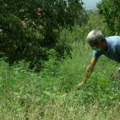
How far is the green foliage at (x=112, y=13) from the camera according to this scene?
19.3 metres

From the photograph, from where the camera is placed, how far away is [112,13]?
19719 mm

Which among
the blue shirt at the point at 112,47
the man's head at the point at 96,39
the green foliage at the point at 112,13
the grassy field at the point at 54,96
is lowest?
the green foliage at the point at 112,13

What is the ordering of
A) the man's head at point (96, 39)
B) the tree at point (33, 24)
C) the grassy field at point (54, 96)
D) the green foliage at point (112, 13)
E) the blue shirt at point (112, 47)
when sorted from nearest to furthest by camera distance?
the grassy field at point (54, 96)
the man's head at point (96, 39)
the blue shirt at point (112, 47)
the tree at point (33, 24)
the green foliage at point (112, 13)

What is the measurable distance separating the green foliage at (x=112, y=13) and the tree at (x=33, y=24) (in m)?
5.14

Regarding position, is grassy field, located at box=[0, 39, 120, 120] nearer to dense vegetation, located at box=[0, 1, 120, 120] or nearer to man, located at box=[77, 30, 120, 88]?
dense vegetation, located at box=[0, 1, 120, 120]

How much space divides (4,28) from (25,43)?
0.61 meters

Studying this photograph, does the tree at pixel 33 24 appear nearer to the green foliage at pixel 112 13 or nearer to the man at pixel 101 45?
the green foliage at pixel 112 13

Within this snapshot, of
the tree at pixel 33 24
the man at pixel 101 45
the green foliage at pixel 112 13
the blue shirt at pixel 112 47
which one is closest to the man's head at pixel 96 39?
the man at pixel 101 45

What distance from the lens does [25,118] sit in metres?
5.80

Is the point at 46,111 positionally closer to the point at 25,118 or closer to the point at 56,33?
the point at 25,118

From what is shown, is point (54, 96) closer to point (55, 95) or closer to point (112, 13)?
point (55, 95)

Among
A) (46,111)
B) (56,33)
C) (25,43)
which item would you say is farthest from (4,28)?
(46,111)

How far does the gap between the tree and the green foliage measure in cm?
514

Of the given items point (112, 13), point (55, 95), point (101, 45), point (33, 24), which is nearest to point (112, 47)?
point (101, 45)
